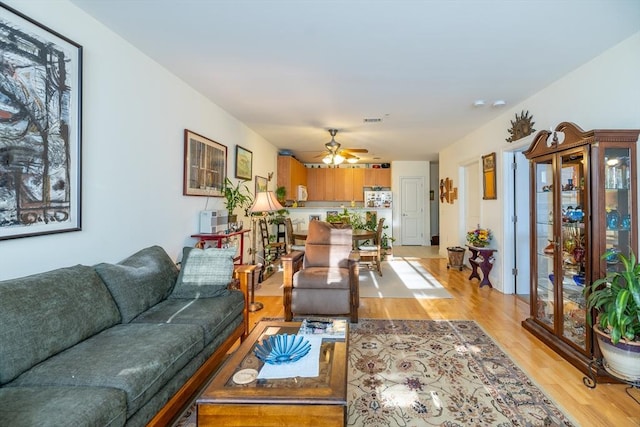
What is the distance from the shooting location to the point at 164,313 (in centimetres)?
202

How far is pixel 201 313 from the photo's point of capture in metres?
2.04

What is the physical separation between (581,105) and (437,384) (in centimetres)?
264

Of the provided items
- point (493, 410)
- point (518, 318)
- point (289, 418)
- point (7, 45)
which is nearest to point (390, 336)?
point (493, 410)

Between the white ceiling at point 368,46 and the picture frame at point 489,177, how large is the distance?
1.89ft

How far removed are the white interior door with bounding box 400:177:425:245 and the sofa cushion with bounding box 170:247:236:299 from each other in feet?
22.0

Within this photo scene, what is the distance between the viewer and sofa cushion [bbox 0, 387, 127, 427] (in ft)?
3.36

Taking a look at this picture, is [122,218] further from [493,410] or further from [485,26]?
[485,26]

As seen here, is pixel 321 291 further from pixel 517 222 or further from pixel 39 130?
pixel 517 222

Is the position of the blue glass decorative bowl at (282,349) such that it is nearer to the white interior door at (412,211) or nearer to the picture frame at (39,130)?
the picture frame at (39,130)

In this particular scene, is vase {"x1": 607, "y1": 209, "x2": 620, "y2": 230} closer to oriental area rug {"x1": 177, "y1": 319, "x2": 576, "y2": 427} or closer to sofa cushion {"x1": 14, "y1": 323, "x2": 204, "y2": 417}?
oriental area rug {"x1": 177, "y1": 319, "x2": 576, "y2": 427}

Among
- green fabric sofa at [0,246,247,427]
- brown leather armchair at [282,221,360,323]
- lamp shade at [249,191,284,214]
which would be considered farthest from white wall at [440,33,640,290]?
green fabric sofa at [0,246,247,427]

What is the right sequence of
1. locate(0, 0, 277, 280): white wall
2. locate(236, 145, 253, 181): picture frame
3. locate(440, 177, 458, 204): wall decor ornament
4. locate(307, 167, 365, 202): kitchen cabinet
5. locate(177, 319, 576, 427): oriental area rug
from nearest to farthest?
1. locate(177, 319, 576, 427): oriental area rug
2. locate(0, 0, 277, 280): white wall
3. locate(236, 145, 253, 181): picture frame
4. locate(440, 177, 458, 204): wall decor ornament
5. locate(307, 167, 365, 202): kitchen cabinet

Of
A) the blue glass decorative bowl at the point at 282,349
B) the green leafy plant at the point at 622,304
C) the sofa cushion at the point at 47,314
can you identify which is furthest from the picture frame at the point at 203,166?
the green leafy plant at the point at 622,304

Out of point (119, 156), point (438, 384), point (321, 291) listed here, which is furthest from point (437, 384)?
point (119, 156)
